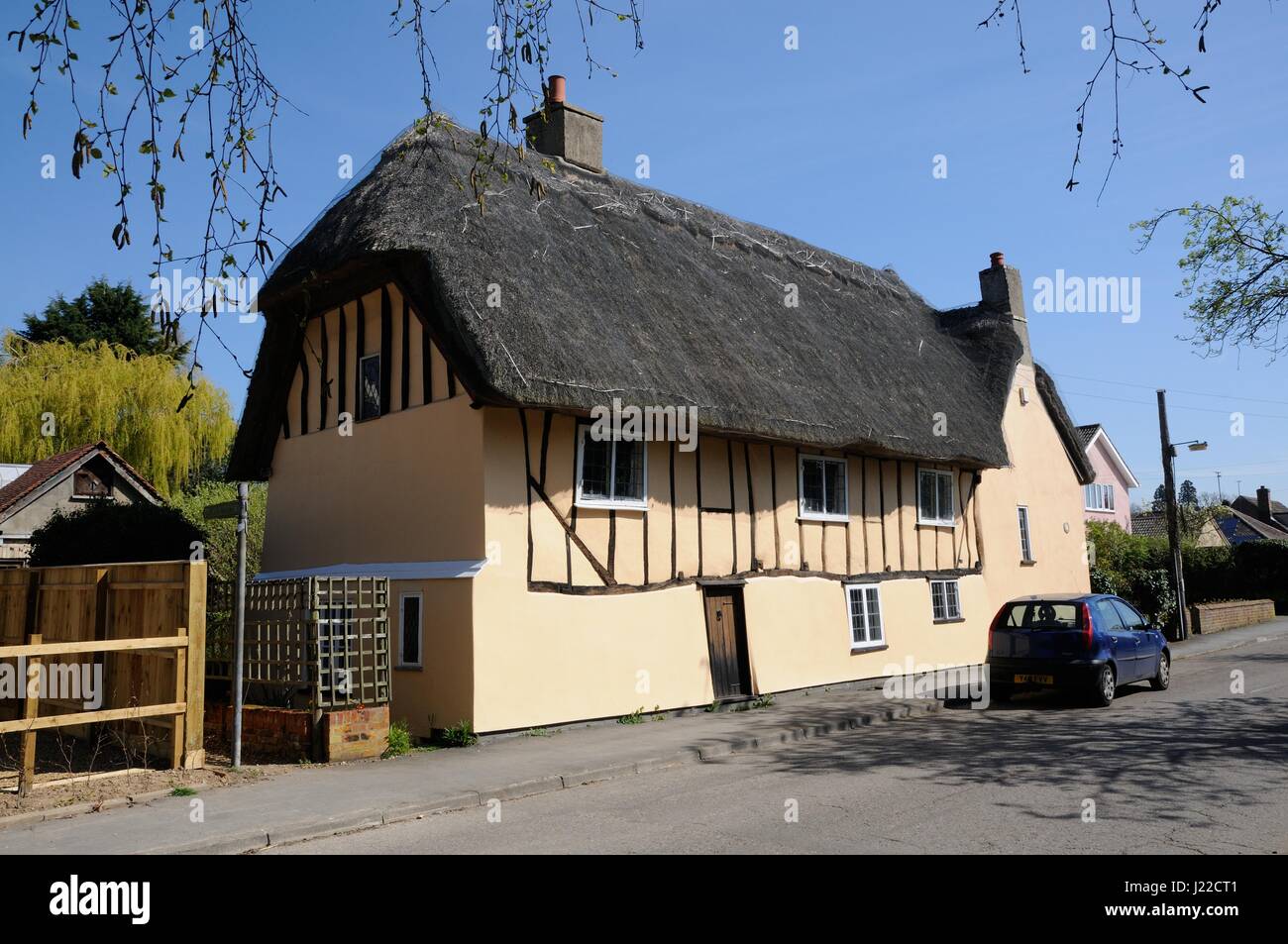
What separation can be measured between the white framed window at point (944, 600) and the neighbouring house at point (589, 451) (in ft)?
0.21

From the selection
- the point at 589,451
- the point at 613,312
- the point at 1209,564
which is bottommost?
the point at 1209,564

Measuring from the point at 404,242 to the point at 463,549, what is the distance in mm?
4140

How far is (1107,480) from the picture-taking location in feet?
177

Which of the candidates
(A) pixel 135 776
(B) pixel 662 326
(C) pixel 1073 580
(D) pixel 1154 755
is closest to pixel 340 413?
(B) pixel 662 326

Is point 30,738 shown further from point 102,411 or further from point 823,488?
point 102,411

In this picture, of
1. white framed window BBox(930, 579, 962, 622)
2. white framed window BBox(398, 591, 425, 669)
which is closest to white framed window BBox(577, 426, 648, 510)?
white framed window BBox(398, 591, 425, 669)

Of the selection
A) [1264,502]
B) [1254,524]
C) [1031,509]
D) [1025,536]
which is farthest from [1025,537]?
[1264,502]

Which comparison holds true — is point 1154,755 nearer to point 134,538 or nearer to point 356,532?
point 356,532

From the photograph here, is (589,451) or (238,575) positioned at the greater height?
(589,451)

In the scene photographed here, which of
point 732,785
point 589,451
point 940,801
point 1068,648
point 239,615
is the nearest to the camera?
point 940,801

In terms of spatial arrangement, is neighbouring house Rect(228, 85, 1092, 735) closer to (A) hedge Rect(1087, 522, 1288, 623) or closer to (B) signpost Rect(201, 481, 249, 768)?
(B) signpost Rect(201, 481, 249, 768)

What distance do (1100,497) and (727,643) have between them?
141 ft

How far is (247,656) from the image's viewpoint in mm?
12297
